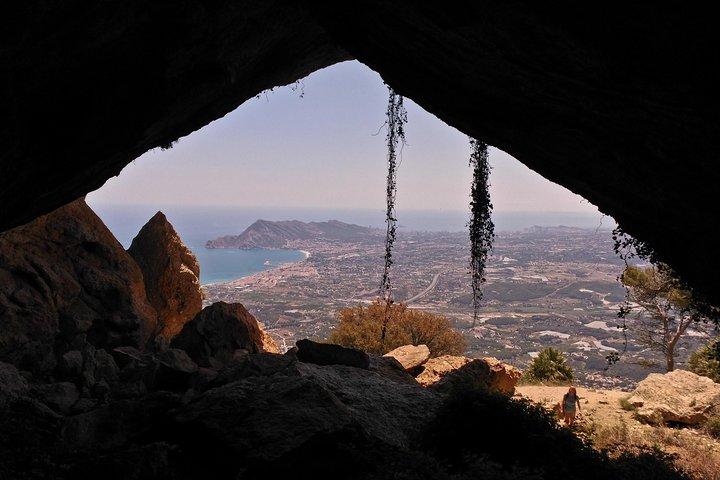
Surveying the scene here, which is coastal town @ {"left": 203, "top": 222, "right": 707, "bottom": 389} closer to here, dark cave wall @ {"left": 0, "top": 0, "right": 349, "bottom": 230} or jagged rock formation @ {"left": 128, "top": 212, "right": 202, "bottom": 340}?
jagged rock formation @ {"left": 128, "top": 212, "right": 202, "bottom": 340}

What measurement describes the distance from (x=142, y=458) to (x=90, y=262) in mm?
10081

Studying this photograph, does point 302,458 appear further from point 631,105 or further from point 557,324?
point 557,324

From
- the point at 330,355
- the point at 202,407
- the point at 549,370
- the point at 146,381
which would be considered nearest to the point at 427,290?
the point at 549,370

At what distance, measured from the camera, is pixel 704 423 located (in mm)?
13203

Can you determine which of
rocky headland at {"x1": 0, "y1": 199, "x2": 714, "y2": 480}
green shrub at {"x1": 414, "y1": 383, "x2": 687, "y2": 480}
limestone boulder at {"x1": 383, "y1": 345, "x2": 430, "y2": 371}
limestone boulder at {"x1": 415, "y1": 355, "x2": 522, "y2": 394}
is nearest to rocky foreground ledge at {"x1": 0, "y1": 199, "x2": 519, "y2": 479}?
rocky headland at {"x1": 0, "y1": 199, "x2": 714, "y2": 480}

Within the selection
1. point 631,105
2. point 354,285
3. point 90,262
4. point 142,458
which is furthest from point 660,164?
point 354,285

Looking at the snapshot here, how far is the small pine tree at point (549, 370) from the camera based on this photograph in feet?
66.2

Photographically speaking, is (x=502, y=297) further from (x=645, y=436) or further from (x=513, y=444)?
(x=513, y=444)

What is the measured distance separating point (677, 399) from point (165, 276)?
63.4ft

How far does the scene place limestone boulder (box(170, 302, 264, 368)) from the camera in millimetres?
12820

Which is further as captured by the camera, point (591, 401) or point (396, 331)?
point (396, 331)

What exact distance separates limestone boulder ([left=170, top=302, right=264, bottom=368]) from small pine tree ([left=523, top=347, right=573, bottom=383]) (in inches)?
540

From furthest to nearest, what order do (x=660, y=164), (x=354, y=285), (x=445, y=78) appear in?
(x=354, y=285) < (x=445, y=78) < (x=660, y=164)

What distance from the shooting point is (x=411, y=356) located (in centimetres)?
1778
